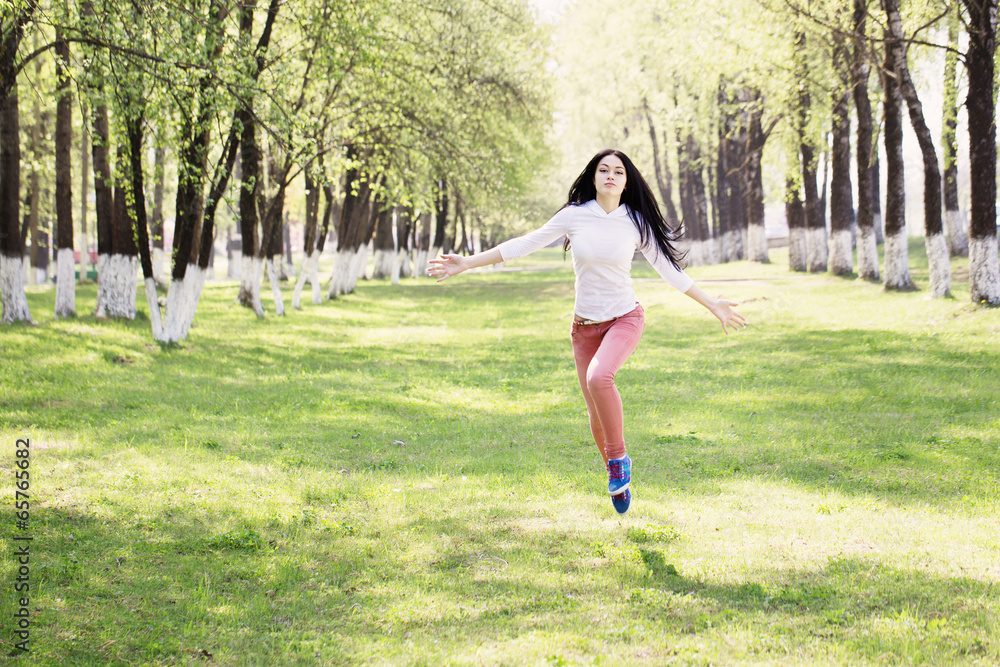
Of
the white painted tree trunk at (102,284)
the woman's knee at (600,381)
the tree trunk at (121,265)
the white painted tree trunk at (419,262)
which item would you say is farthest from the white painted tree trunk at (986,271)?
the white painted tree trunk at (419,262)

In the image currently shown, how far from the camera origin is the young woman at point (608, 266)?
5.41 meters

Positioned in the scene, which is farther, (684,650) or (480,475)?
(480,475)

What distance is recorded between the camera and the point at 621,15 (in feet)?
124

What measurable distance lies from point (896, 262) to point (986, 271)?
3.91 m

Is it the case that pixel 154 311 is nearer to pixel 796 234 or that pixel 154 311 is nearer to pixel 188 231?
pixel 188 231

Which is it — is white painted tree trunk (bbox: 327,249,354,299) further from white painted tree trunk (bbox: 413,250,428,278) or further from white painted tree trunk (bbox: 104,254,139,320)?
white painted tree trunk (bbox: 413,250,428,278)

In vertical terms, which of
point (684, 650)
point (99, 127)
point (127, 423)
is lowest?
point (684, 650)

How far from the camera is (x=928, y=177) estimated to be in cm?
1683

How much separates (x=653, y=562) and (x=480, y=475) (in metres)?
2.63

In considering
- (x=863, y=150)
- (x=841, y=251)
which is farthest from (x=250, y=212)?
(x=841, y=251)

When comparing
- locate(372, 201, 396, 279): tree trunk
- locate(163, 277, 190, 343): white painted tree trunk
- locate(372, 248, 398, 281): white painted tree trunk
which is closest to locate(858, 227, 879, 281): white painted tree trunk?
locate(163, 277, 190, 343): white painted tree trunk

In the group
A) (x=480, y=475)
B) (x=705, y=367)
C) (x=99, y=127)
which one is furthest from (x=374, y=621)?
(x=99, y=127)

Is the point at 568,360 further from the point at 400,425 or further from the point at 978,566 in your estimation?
the point at 978,566

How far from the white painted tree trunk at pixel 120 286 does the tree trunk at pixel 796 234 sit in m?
20.3
